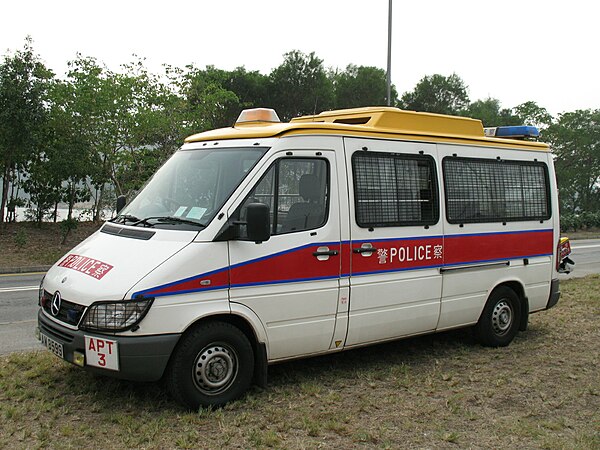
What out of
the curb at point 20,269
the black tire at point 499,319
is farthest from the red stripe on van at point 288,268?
the curb at point 20,269

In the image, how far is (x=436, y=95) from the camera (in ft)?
128

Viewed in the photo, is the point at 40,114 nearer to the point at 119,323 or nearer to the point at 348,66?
the point at 119,323

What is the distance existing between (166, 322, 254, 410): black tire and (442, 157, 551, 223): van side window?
300cm

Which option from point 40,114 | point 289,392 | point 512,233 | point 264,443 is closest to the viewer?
point 264,443

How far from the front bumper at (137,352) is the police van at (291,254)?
0.04 ft

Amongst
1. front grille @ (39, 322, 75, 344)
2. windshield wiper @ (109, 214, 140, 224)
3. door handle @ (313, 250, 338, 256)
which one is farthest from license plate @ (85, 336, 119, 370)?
door handle @ (313, 250, 338, 256)

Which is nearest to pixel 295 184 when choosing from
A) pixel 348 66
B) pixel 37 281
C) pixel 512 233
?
pixel 512 233

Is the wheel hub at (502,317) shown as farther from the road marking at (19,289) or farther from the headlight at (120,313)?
the road marking at (19,289)

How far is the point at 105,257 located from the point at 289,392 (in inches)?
79.9

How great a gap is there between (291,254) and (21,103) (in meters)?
14.6

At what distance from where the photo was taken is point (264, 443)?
4.66 meters

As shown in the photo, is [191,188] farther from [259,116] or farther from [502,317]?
[502,317]

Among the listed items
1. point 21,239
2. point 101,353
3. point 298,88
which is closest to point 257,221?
point 101,353

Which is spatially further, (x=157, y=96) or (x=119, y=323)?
(x=157, y=96)
